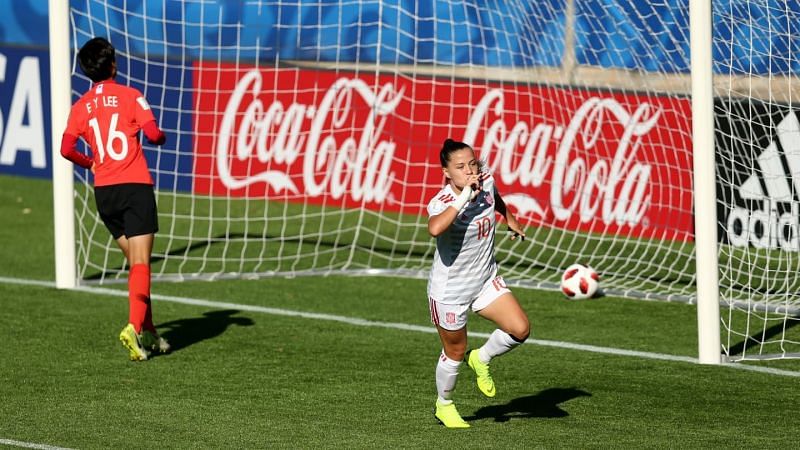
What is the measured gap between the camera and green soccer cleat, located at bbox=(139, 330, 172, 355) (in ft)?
30.3

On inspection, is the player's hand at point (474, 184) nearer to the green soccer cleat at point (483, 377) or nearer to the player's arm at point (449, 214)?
the player's arm at point (449, 214)

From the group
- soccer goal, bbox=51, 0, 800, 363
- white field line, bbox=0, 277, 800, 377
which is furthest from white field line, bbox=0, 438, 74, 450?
soccer goal, bbox=51, 0, 800, 363

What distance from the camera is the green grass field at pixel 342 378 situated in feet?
23.5

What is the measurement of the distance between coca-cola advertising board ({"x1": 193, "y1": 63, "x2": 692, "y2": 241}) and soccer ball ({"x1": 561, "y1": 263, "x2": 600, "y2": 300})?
2375 mm

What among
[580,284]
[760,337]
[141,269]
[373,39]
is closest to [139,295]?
[141,269]

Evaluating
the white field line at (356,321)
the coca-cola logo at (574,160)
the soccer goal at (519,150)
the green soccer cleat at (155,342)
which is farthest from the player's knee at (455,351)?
the coca-cola logo at (574,160)

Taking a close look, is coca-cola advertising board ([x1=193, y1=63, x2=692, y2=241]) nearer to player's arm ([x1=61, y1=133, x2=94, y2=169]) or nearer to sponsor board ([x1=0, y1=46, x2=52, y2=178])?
sponsor board ([x1=0, y1=46, x2=52, y2=178])

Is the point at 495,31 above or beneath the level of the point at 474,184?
above

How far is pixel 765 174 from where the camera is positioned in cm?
1062

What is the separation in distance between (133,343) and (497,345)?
2.68m

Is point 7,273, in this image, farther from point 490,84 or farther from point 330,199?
point 490,84

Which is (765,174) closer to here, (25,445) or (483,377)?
(483,377)

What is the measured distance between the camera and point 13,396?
8023 millimetres

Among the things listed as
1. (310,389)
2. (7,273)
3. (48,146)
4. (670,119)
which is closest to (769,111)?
(670,119)
